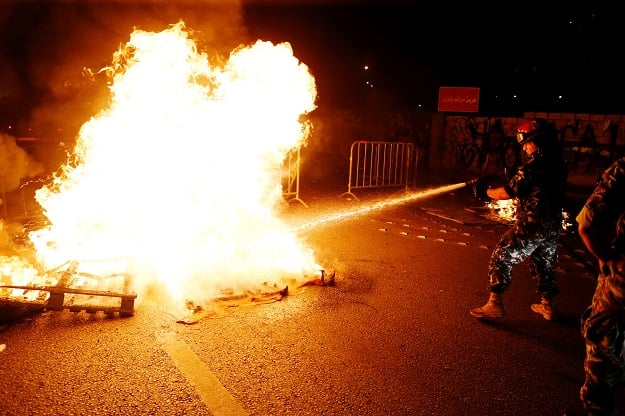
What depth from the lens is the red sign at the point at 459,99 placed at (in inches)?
822

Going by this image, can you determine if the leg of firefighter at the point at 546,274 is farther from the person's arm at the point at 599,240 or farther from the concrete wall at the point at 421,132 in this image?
the concrete wall at the point at 421,132

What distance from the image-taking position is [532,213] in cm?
450

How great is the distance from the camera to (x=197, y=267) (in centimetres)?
539

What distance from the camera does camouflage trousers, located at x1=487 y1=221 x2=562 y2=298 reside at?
14.9ft

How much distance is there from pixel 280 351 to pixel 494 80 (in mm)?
39608

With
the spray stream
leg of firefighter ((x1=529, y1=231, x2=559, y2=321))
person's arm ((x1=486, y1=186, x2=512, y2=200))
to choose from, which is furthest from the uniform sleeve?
the spray stream

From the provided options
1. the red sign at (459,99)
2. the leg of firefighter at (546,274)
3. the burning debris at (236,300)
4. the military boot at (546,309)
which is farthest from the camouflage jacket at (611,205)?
the red sign at (459,99)

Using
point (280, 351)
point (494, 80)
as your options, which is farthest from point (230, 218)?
point (494, 80)

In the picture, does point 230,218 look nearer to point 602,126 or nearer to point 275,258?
point 275,258

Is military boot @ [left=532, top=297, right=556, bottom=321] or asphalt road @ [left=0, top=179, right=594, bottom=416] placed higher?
military boot @ [left=532, top=297, right=556, bottom=321]

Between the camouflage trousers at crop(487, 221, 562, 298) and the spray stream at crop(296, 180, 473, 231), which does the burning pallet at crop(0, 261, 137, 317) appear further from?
the spray stream at crop(296, 180, 473, 231)

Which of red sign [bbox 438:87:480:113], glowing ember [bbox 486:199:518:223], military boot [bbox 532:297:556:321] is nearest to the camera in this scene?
military boot [bbox 532:297:556:321]

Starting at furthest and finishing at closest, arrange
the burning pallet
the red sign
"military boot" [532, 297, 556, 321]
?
the red sign
"military boot" [532, 297, 556, 321]
the burning pallet

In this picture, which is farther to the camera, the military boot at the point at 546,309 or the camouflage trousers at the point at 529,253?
the military boot at the point at 546,309
